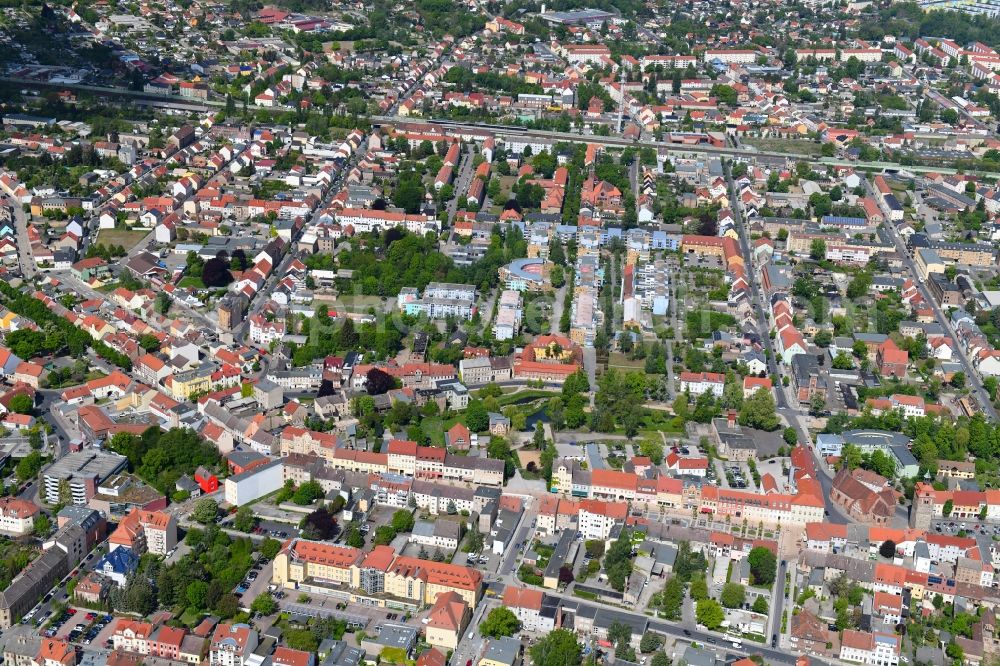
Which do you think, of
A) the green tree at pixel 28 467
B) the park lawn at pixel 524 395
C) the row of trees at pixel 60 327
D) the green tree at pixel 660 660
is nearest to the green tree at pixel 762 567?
the green tree at pixel 660 660

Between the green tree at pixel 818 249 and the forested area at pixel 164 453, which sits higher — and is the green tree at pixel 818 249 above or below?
above

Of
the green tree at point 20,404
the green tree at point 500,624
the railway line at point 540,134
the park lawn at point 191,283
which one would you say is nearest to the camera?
the green tree at point 500,624

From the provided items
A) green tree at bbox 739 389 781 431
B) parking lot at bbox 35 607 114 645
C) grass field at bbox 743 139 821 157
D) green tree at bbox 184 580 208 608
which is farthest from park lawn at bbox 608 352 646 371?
grass field at bbox 743 139 821 157

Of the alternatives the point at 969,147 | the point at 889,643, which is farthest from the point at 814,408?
the point at 969,147

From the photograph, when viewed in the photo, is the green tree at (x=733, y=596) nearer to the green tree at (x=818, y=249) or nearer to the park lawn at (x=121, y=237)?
the green tree at (x=818, y=249)

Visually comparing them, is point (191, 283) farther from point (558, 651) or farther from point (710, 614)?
point (710, 614)

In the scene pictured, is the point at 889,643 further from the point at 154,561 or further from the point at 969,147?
the point at 969,147

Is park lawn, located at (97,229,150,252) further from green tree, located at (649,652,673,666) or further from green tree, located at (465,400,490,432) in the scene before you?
green tree, located at (649,652,673,666)
